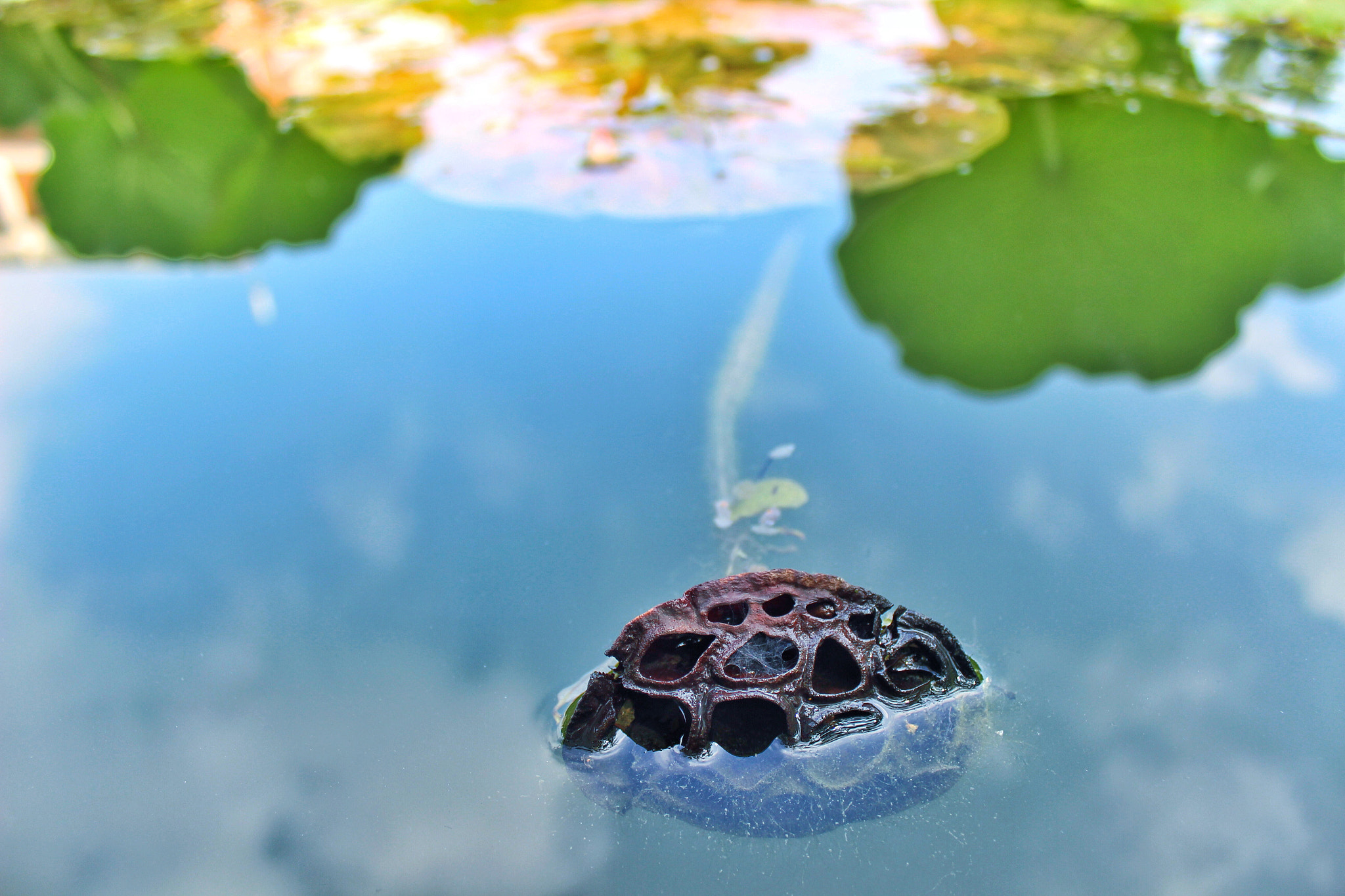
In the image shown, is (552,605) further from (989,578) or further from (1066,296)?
(1066,296)

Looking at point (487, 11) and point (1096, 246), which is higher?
point (487, 11)

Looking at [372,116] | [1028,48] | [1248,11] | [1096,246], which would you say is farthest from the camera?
[1248,11]

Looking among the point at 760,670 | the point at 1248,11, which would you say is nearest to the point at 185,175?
the point at 760,670

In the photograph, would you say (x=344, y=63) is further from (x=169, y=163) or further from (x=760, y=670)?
(x=760, y=670)

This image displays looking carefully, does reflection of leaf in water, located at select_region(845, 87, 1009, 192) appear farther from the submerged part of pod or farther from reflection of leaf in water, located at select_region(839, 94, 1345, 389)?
the submerged part of pod

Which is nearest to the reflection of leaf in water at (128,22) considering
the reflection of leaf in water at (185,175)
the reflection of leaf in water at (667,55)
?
the reflection of leaf in water at (185,175)

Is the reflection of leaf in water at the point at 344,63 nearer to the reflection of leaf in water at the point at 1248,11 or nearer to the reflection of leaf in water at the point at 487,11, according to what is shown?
the reflection of leaf in water at the point at 487,11
